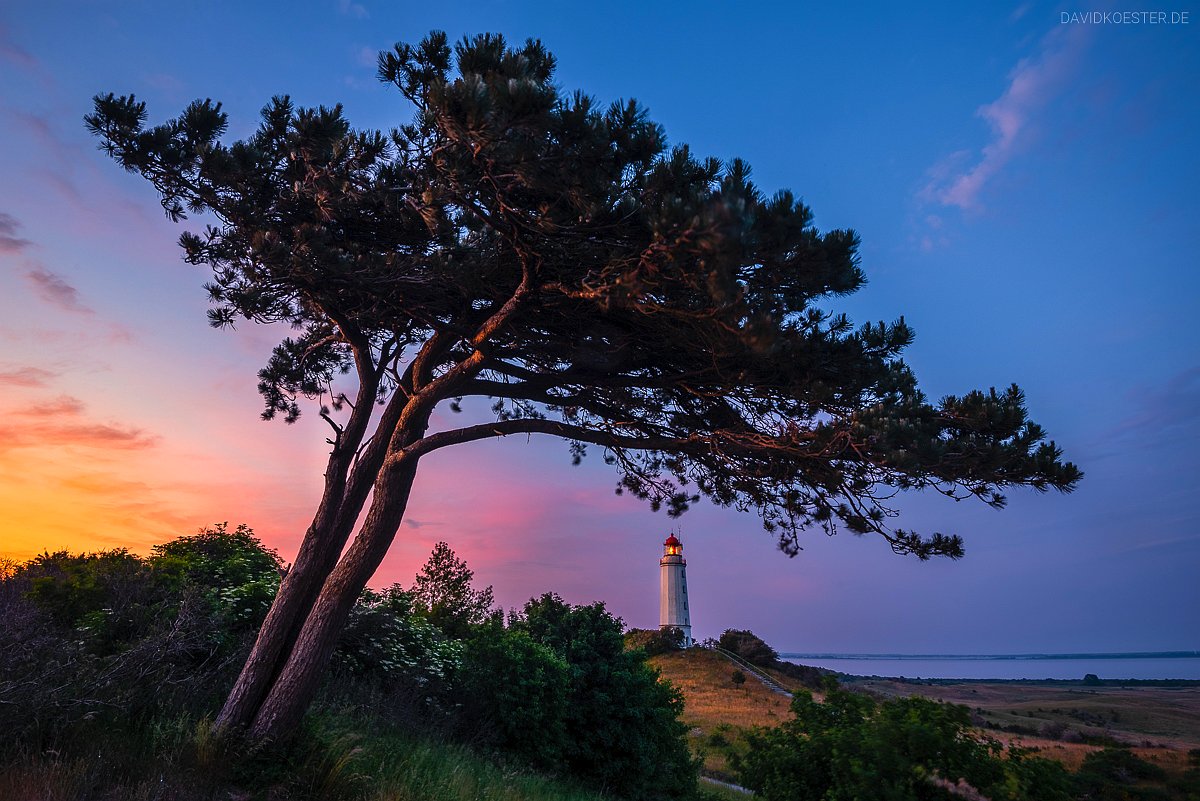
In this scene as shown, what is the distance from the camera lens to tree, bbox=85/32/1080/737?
5402 millimetres

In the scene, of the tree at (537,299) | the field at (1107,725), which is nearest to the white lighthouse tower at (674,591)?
the field at (1107,725)


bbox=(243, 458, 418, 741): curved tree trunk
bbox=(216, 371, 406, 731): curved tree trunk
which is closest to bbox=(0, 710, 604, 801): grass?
bbox=(243, 458, 418, 741): curved tree trunk

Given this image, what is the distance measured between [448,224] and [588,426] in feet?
11.8

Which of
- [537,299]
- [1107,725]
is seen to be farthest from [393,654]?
[1107,725]

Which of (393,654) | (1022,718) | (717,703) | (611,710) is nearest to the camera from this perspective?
(393,654)

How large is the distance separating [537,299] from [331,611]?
4439 mm

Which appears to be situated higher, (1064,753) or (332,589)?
(332,589)

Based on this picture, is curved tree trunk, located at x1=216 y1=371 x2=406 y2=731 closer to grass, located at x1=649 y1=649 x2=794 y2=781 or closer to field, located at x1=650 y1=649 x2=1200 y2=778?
field, located at x1=650 y1=649 x2=1200 y2=778

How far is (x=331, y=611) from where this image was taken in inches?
299

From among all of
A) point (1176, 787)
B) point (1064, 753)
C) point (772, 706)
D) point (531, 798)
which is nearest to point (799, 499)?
point (531, 798)

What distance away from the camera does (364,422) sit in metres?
9.34

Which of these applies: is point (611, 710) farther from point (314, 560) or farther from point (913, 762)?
point (913, 762)

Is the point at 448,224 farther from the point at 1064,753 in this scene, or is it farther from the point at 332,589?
the point at 1064,753

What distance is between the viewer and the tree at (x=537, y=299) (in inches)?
213
